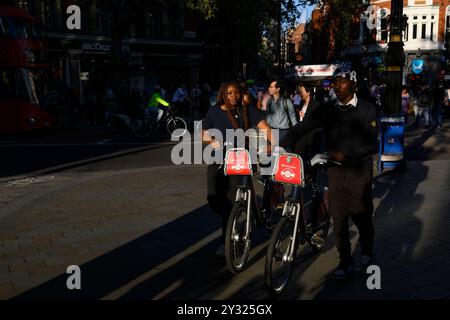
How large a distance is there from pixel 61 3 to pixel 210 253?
26.9 metres

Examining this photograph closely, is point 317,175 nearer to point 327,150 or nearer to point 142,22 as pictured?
point 327,150

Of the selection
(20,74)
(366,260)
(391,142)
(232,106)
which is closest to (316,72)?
(20,74)

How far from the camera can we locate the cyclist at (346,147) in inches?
155

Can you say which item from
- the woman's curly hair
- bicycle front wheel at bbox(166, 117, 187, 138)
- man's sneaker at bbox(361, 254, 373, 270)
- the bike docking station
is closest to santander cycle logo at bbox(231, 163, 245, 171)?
the woman's curly hair

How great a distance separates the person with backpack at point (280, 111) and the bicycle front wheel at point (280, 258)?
356 cm

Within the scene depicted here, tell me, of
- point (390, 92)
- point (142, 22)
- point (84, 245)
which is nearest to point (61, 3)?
point (142, 22)

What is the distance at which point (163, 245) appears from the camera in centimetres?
500

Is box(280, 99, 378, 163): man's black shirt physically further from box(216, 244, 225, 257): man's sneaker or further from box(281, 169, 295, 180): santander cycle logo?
box(216, 244, 225, 257): man's sneaker

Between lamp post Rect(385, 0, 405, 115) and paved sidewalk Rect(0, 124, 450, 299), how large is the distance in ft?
4.99

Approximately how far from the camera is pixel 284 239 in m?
3.85

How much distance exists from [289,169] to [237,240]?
80cm

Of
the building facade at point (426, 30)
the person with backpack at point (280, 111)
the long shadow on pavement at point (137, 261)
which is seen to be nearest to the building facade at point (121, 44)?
the person with backpack at point (280, 111)

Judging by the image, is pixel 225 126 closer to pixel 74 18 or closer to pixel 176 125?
pixel 176 125

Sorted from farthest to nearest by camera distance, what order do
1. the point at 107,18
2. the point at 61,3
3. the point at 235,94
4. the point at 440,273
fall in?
the point at 107,18 < the point at 61,3 < the point at 235,94 < the point at 440,273
